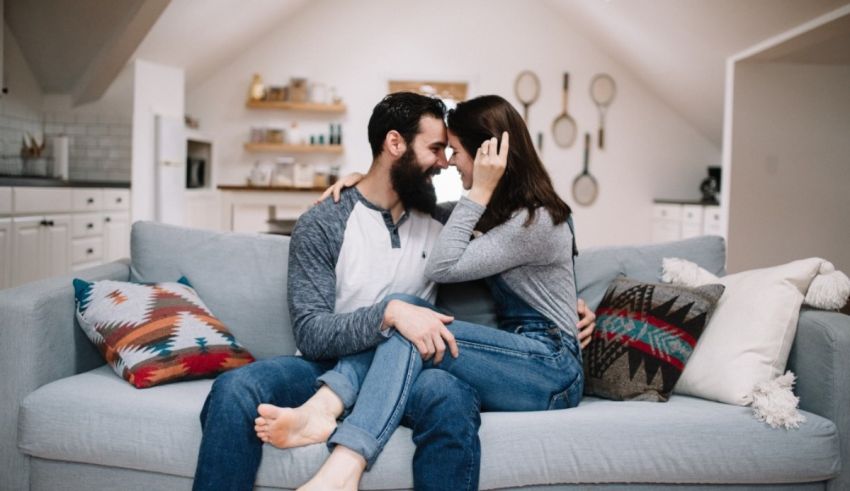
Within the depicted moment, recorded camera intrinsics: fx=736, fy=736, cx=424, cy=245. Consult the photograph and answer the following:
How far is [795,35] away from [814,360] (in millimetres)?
3530

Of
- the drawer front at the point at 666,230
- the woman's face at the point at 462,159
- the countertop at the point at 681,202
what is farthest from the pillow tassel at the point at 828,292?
the drawer front at the point at 666,230

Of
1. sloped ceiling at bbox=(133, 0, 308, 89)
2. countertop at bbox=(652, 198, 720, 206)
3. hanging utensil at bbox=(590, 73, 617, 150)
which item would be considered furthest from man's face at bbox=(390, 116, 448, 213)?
hanging utensil at bbox=(590, 73, 617, 150)

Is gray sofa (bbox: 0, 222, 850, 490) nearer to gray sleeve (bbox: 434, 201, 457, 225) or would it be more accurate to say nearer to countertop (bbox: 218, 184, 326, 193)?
gray sleeve (bbox: 434, 201, 457, 225)

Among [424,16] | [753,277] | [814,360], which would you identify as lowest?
[814,360]

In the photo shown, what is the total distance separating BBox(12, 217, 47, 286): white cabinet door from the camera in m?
3.93

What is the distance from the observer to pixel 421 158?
200 cm

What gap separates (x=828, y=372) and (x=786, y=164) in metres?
4.17

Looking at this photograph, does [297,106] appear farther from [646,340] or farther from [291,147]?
[646,340]

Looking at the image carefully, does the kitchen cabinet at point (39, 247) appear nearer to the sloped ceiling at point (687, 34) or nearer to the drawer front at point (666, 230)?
the sloped ceiling at point (687, 34)

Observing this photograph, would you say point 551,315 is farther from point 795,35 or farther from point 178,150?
point 178,150

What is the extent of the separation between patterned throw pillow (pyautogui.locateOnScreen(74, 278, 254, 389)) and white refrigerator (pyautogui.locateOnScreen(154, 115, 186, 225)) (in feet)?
12.8

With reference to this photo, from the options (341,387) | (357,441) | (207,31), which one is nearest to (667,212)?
(207,31)

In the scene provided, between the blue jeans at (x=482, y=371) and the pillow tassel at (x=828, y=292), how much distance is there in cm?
61

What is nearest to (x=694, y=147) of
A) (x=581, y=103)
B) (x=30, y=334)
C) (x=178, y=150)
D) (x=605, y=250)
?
(x=581, y=103)
